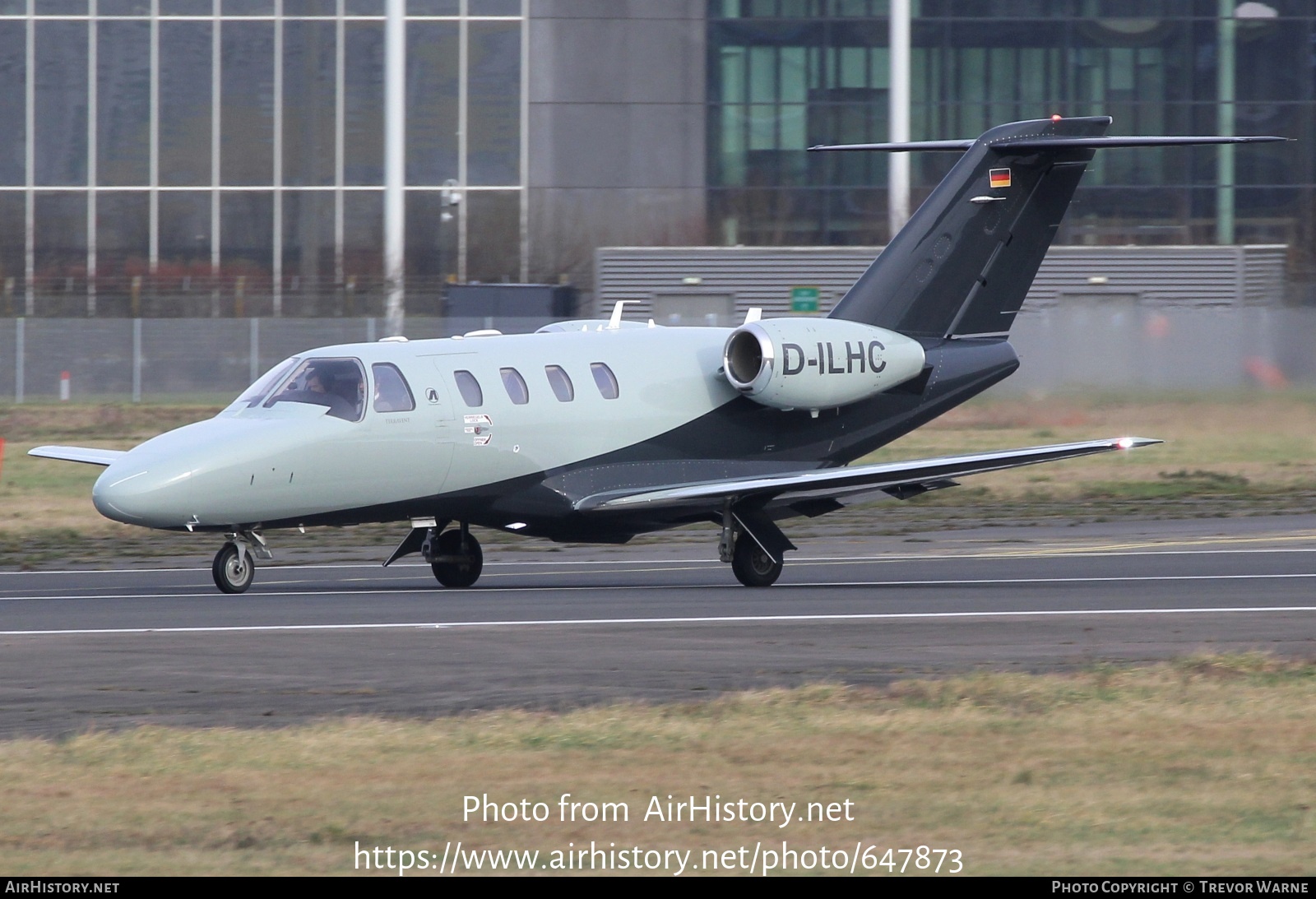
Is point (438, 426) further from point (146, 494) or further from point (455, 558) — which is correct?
point (146, 494)

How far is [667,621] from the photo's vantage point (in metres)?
15.4

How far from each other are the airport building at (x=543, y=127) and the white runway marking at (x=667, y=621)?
33785mm

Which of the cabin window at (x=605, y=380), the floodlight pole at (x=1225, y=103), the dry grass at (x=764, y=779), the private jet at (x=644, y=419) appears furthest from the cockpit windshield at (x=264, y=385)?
the floodlight pole at (x=1225, y=103)

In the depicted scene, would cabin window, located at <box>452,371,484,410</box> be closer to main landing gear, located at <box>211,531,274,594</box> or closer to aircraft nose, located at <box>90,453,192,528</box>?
main landing gear, located at <box>211,531,274,594</box>

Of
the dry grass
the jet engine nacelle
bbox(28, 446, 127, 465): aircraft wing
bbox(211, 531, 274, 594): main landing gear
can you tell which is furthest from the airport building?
the dry grass

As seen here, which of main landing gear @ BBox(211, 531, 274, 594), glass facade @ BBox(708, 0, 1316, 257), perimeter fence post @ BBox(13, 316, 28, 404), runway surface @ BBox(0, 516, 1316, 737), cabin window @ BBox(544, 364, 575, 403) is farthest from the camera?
glass facade @ BBox(708, 0, 1316, 257)

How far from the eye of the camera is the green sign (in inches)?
1753

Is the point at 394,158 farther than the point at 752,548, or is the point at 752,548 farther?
the point at 394,158

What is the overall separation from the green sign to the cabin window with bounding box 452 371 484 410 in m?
26.8

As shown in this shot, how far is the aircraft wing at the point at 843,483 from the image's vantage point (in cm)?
1773

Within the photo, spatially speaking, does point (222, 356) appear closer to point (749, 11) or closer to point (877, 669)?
point (749, 11)

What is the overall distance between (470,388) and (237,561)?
2710mm

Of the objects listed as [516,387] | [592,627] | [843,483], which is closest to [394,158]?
[516,387]

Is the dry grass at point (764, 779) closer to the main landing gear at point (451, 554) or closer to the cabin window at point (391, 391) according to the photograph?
the cabin window at point (391, 391)
